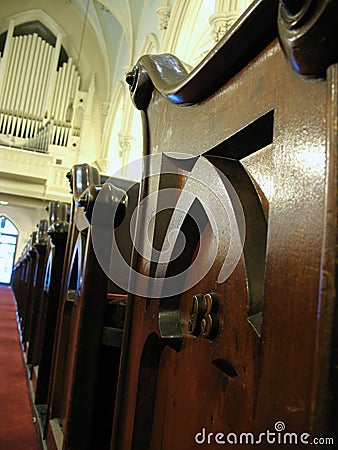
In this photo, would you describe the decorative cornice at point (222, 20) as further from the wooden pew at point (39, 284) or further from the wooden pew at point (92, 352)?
the wooden pew at point (92, 352)

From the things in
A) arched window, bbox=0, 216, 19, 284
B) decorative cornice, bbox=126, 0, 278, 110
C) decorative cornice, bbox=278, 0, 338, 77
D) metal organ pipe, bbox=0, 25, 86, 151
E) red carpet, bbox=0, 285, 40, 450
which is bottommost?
red carpet, bbox=0, 285, 40, 450

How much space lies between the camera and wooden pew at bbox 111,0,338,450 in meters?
0.32

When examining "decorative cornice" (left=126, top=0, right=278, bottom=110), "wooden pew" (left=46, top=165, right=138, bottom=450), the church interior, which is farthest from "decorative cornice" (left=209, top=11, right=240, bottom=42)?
"decorative cornice" (left=126, top=0, right=278, bottom=110)

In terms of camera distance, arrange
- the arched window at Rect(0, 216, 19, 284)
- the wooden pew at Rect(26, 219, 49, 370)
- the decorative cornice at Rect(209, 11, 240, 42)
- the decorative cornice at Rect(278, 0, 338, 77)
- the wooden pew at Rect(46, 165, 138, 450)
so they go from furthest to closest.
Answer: the arched window at Rect(0, 216, 19, 284) < the decorative cornice at Rect(209, 11, 240, 42) < the wooden pew at Rect(26, 219, 49, 370) < the wooden pew at Rect(46, 165, 138, 450) < the decorative cornice at Rect(278, 0, 338, 77)

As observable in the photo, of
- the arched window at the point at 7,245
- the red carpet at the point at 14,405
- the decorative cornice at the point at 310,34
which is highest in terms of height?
the arched window at the point at 7,245

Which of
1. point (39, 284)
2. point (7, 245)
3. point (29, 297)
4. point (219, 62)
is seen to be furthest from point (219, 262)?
point (7, 245)

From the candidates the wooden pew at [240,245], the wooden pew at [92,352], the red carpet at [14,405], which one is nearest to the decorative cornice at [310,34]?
the wooden pew at [240,245]

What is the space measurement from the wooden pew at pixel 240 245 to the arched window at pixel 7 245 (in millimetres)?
16586

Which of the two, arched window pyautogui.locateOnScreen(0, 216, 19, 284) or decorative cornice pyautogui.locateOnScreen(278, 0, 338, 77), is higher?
arched window pyautogui.locateOnScreen(0, 216, 19, 284)

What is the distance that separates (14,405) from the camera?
6.53 feet

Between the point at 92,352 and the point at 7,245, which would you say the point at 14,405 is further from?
the point at 7,245

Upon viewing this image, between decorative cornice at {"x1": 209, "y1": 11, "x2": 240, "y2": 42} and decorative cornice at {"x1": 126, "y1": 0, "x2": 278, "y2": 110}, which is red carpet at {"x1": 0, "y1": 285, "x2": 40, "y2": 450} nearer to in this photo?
decorative cornice at {"x1": 126, "y1": 0, "x2": 278, "y2": 110}

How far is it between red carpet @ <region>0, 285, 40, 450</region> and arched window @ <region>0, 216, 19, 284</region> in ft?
45.2

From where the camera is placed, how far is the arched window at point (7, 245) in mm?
16562
